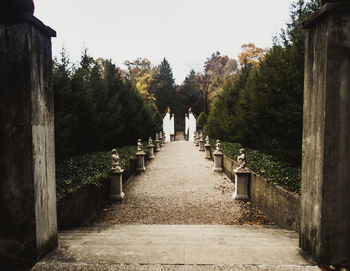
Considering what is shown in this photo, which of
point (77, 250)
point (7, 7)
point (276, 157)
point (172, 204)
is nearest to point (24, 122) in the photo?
point (7, 7)

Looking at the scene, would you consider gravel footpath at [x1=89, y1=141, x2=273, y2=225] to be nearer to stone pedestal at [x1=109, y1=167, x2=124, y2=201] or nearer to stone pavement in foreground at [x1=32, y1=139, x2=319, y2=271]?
stone pedestal at [x1=109, y1=167, x2=124, y2=201]

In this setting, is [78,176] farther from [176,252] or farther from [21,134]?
[176,252]

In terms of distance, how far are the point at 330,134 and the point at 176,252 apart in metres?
1.99

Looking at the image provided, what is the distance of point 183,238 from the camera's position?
312cm

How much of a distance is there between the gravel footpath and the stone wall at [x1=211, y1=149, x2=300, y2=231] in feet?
0.82

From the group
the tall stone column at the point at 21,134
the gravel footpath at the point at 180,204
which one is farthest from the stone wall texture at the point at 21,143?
the gravel footpath at the point at 180,204

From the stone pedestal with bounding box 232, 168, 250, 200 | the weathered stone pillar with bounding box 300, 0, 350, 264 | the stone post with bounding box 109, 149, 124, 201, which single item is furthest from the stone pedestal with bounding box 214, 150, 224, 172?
the weathered stone pillar with bounding box 300, 0, 350, 264

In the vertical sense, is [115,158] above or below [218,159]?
above

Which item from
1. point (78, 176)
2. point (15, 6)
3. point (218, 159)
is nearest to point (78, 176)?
point (78, 176)

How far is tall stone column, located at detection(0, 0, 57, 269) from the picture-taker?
7.64ft

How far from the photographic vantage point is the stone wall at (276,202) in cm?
384

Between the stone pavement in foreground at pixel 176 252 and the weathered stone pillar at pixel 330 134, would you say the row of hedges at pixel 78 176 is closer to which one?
the stone pavement in foreground at pixel 176 252

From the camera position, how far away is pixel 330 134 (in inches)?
89.8

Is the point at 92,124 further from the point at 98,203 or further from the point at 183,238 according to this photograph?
the point at 183,238
